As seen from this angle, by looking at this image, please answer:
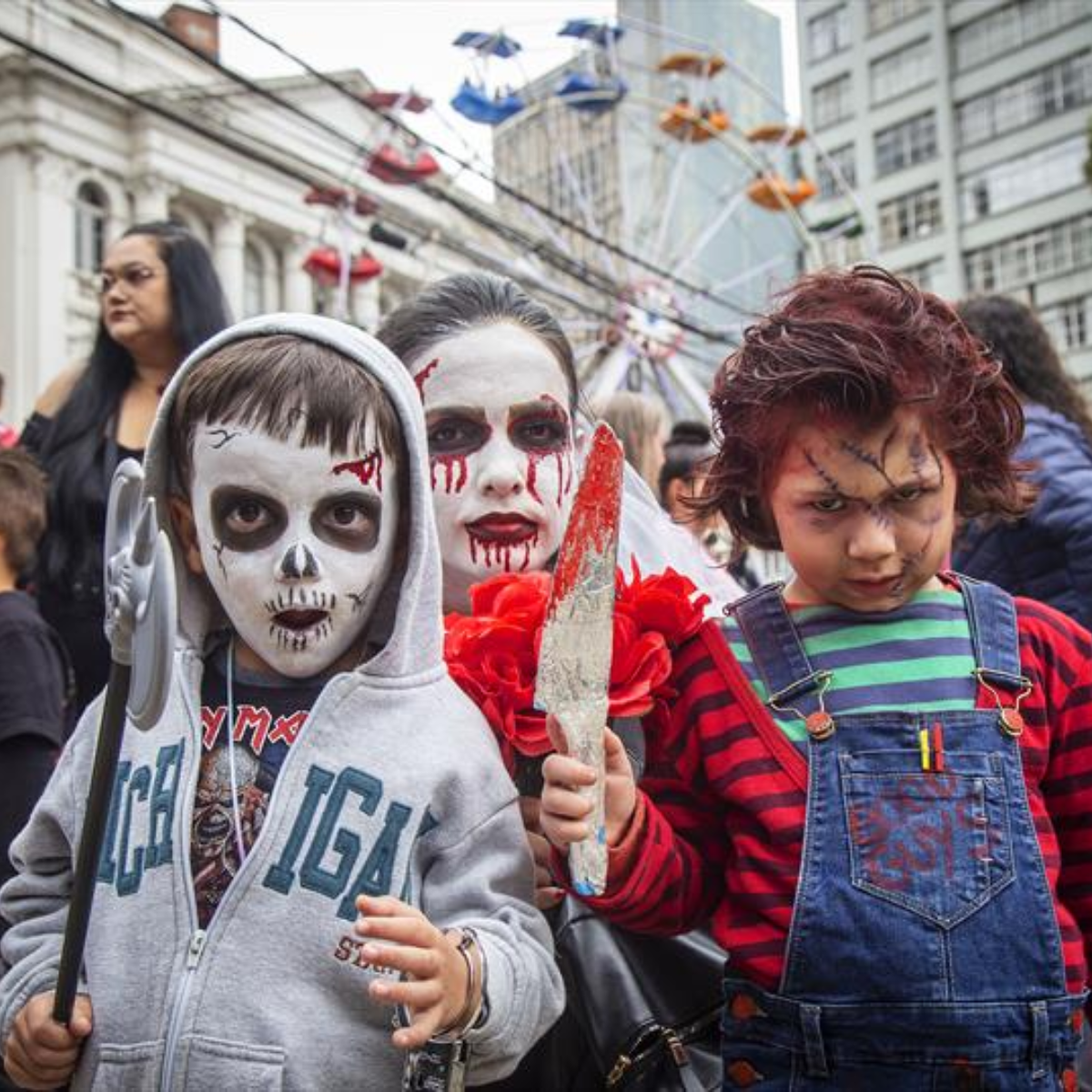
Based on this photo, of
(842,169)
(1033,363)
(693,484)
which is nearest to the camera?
(1033,363)

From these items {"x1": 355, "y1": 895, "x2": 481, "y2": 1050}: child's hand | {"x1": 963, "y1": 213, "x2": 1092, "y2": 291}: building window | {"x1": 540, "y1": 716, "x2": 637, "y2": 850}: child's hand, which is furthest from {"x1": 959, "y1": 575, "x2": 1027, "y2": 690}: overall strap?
{"x1": 963, "y1": 213, "x2": 1092, "y2": 291}: building window

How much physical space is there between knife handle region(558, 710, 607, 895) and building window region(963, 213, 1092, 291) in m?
31.3

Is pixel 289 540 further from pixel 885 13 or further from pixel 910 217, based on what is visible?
pixel 885 13

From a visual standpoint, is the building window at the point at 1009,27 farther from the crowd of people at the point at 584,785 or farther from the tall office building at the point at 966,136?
the crowd of people at the point at 584,785

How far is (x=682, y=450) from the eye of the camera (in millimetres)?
4820

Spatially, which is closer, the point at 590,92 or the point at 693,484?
the point at 693,484

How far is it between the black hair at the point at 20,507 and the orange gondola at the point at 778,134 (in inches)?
517

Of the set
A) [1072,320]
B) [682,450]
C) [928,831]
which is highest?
[1072,320]

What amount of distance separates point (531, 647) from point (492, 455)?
1.25ft

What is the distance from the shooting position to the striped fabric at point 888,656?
1.51 m

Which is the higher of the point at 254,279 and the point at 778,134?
the point at 254,279

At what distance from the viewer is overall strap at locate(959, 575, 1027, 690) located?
4.96 ft

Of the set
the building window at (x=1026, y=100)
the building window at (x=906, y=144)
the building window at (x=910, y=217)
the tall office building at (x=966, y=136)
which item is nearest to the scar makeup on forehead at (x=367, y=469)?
the tall office building at (x=966, y=136)

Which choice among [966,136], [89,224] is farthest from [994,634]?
[966,136]
